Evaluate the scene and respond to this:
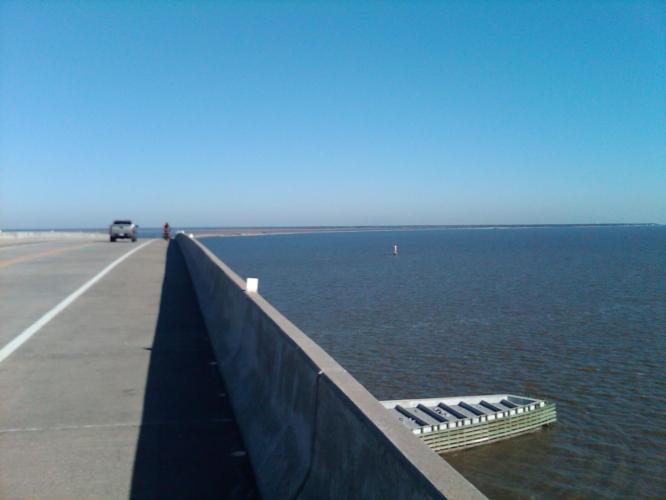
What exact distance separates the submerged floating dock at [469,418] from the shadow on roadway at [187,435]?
3.77 metres

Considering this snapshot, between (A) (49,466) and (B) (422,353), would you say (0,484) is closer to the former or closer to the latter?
(A) (49,466)

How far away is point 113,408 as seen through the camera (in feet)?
26.2

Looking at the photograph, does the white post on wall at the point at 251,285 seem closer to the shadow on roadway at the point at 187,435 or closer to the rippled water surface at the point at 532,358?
the shadow on roadway at the point at 187,435

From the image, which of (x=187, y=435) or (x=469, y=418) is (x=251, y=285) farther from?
(x=469, y=418)

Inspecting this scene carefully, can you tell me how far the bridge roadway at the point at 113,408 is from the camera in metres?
A: 5.91

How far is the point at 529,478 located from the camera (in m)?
11.5

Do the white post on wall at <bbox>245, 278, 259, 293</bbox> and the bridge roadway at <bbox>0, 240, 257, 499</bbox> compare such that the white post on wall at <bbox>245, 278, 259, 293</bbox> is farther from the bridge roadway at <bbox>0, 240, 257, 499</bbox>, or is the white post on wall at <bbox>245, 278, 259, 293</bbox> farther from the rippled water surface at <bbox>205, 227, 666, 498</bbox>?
the rippled water surface at <bbox>205, 227, 666, 498</bbox>

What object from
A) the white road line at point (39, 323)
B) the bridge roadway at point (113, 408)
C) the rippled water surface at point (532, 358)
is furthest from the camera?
the rippled water surface at point (532, 358)

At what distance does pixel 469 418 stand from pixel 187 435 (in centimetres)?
677

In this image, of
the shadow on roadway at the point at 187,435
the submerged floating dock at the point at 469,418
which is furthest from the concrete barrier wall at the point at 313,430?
the submerged floating dock at the point at 469,418

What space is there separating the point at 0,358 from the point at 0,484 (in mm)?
5003

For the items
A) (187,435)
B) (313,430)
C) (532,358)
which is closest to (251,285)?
(187,435)

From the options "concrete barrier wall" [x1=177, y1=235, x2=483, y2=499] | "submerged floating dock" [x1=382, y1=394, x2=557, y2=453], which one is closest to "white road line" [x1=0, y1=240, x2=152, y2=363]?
"concrete barrier wall" [x1=177, y1=235, x2=483, y2=499]

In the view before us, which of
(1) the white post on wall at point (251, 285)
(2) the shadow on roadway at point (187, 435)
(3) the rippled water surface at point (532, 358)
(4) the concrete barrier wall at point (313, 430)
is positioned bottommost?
(3) the rippled water surface at point (532, 358)
